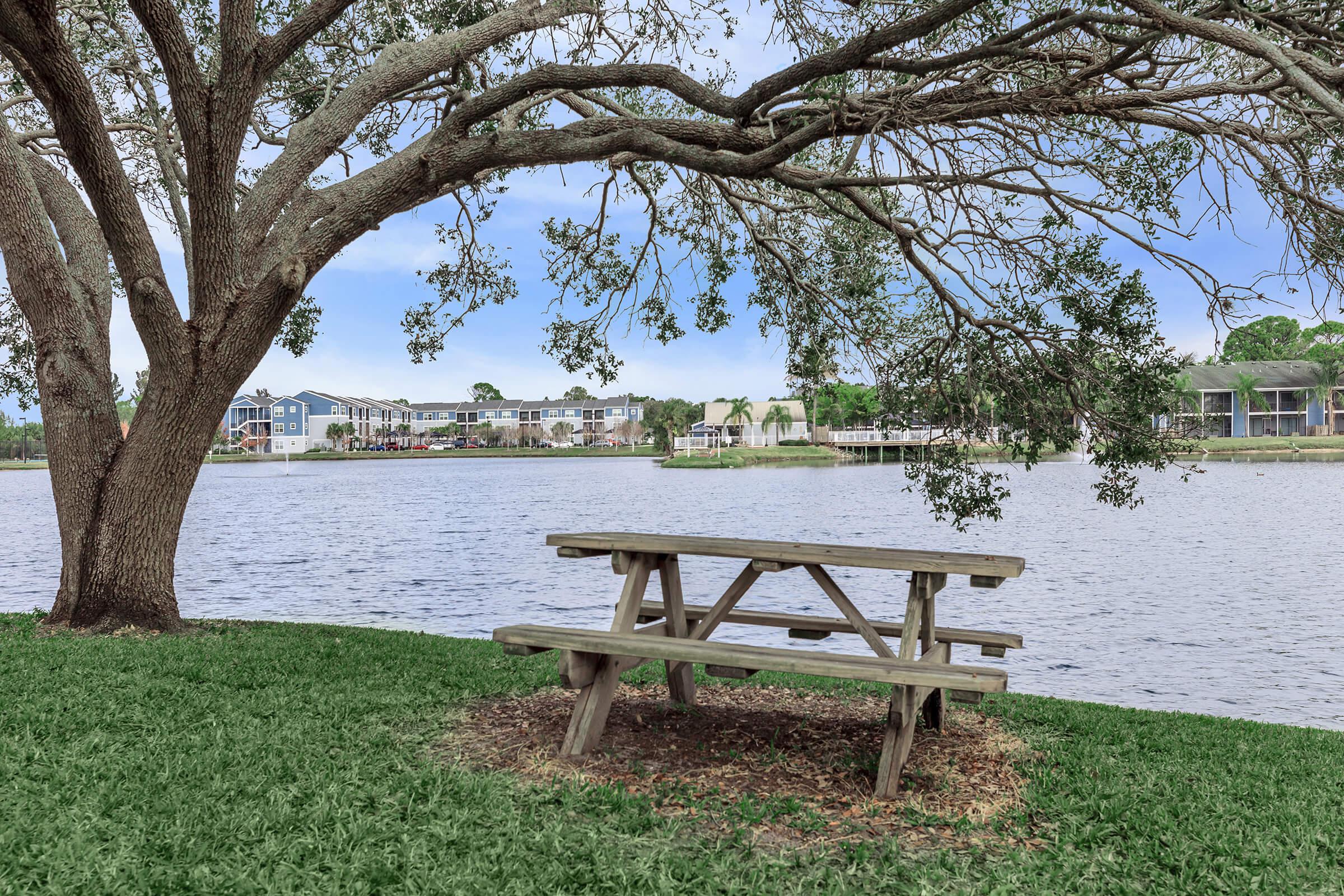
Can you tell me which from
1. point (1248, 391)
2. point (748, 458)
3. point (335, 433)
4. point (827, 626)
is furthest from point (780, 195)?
point (335, 433)

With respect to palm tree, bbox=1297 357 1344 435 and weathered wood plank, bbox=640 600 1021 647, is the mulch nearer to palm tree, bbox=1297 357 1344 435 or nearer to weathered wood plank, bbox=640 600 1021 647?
weathered wood plank, bbox=640 600 1021 647

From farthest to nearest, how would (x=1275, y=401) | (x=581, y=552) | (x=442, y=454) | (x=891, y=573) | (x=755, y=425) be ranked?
(x=442, y=454), (x=755, y=425), (x=1275, y=401), (x=891, y=573), (x=581, y=552)

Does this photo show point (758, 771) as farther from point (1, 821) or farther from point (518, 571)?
point (518, 571)

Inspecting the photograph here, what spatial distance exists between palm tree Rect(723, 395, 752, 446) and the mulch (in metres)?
91.0

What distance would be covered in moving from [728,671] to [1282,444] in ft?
269

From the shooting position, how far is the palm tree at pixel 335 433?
96.9m

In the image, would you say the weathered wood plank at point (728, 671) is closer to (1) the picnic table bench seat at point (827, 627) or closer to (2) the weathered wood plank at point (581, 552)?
(1) the picnic table bench seat at point (827, 627)

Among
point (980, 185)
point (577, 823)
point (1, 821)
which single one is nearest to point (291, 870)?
point (577, 823)

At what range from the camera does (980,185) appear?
6387 mm

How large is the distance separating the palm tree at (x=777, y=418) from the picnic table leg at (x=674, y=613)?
8750 centimetres

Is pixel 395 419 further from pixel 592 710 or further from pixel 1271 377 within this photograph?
pixel 592 710

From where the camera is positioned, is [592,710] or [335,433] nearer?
[592,710]

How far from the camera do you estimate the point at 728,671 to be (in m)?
4.50

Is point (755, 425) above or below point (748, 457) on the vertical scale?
above
